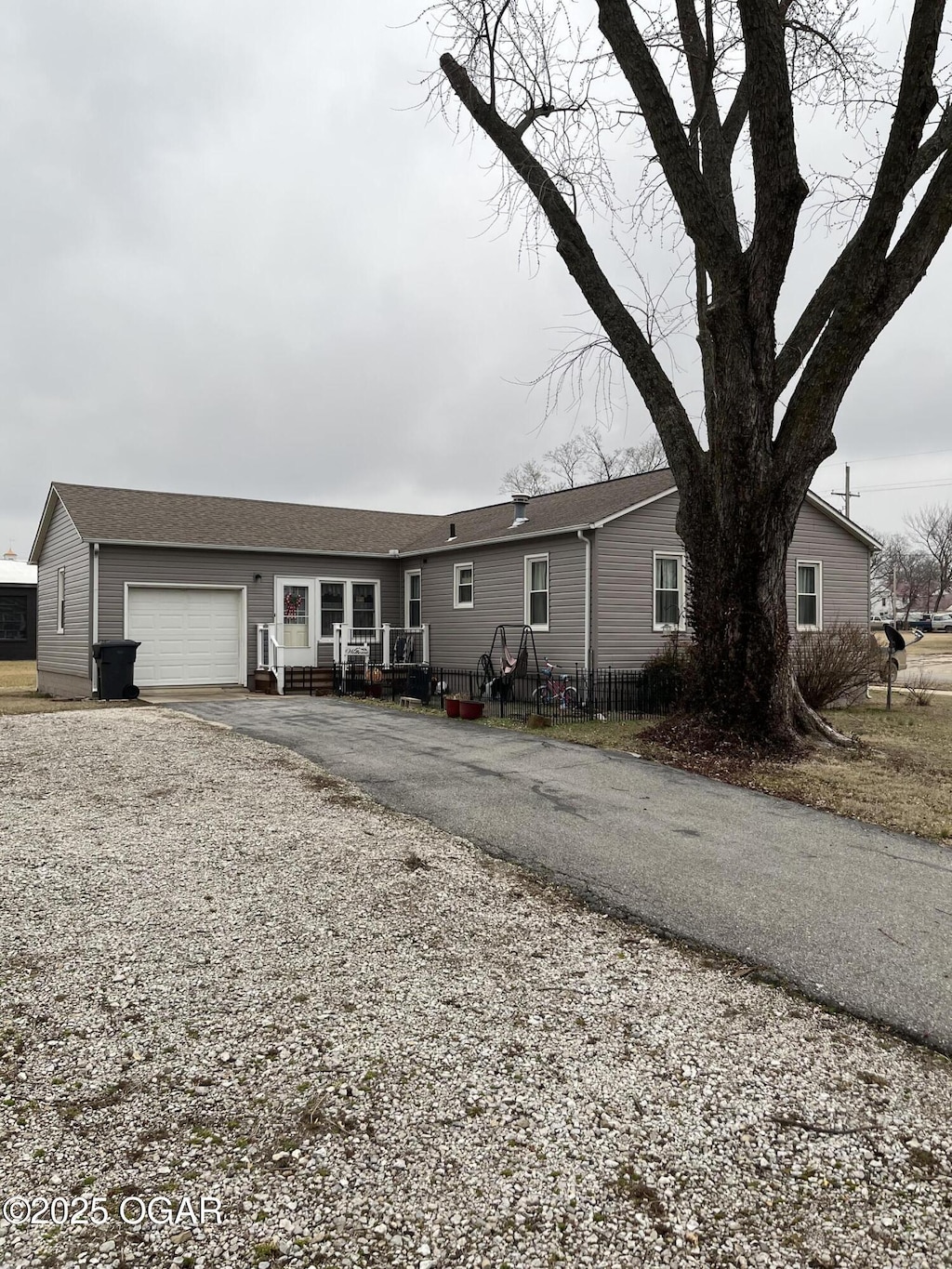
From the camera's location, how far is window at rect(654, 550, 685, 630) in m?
15.4

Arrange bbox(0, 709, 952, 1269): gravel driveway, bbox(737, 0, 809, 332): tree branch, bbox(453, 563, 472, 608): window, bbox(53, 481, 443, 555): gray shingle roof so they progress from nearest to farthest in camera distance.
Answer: bbox(0, 709, 952, 1269): gravel driveway
bbox(737, 0, 809, 332): tree branch
bbox(53, 481, 443, 555): gray shingle roof
bbox(453, 563, 472, 608): window

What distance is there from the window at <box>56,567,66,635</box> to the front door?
17.1 ft

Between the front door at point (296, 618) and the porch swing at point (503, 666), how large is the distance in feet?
15.6

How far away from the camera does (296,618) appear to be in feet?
61.8

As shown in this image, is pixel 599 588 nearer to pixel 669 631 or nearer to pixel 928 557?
pixel 669 631

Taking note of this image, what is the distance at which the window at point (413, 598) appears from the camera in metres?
19.8

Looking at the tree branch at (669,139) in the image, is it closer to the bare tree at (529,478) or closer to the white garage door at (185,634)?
the white garage door at (185,634)

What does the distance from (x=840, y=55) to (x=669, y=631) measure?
9293mm

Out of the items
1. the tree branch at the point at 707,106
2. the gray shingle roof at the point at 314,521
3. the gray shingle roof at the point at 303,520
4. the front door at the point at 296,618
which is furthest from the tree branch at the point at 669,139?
the front door at the point at 296,618

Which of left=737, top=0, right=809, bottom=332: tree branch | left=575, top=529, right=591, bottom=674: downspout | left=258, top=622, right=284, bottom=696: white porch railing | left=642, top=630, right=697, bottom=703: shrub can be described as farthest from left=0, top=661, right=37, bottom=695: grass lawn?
left=737, top=0, right=809, bottom=332: tree branch

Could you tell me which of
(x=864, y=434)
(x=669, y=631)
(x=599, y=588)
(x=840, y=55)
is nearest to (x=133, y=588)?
(x=599, y=588)

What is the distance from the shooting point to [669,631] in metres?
15.4

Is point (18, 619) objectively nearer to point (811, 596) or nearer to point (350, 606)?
point (350, 606)

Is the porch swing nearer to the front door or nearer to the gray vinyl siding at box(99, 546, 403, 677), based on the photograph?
the gray vinyl siding at box(99, 546, 403, 677)
